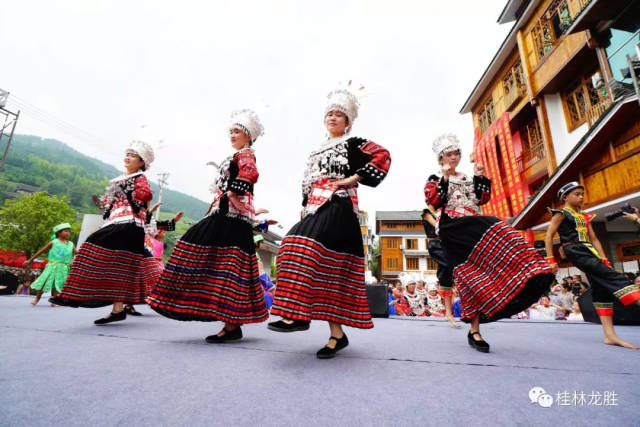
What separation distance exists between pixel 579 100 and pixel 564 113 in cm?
65

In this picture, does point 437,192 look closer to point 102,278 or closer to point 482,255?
point 482,255

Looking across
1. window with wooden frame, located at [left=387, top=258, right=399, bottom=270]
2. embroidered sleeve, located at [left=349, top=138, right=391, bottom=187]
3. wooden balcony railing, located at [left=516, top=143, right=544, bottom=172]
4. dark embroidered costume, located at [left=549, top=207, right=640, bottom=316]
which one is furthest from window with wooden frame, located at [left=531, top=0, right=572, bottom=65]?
window with wooden frame, located at [left=387, top=258, right=399, bottom=270]

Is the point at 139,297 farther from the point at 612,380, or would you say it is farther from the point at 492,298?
the point at 612,380

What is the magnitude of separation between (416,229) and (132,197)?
3401 cm

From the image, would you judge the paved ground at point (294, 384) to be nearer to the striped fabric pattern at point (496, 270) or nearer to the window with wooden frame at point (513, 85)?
the striped fabric pattern at point (496, 270)

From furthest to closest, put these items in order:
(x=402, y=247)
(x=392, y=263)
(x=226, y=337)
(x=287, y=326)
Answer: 1. (x=402, y=247)
2. (x=392, y=263)
3. (x=226, y=337)
4. (x=287, y=326)

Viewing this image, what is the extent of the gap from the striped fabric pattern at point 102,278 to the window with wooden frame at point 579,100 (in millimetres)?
12670

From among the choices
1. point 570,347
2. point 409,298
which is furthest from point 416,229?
point 570,347

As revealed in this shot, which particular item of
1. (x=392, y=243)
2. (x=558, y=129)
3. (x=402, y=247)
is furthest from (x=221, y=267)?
(x=392, y=243)

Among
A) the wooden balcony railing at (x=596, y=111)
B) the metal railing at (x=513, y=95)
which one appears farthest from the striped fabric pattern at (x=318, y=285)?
the metal railing at (x=513, y=95)

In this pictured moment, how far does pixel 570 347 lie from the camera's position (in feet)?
8.55

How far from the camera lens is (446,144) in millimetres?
3031

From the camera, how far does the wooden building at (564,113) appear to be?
7.52m

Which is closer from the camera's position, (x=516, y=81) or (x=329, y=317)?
(x=329, y=317)
